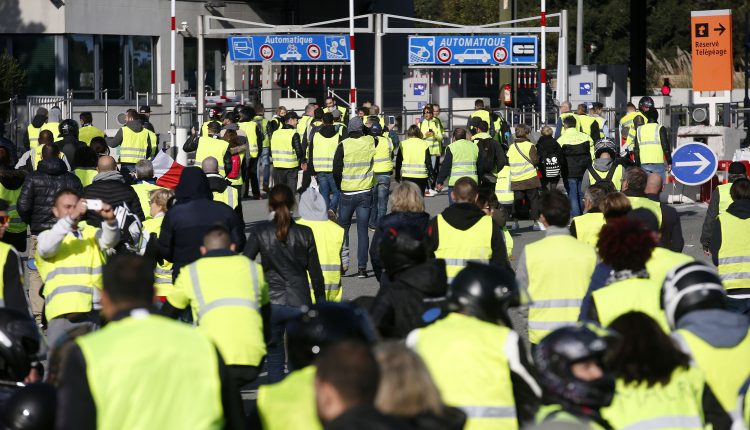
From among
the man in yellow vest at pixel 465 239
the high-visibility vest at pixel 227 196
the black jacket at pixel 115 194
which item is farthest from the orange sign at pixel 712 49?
the man in yellow vest at pixel 465 239

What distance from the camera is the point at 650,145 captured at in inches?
740

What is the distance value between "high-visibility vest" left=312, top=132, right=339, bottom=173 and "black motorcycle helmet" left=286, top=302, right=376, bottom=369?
1251 centimetres

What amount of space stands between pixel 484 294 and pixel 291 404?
101cm

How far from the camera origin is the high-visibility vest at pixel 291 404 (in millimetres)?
5078

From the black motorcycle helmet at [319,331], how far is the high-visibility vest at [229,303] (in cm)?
189

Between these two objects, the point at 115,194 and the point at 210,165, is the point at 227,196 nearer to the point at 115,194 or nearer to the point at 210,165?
the point at 210,165

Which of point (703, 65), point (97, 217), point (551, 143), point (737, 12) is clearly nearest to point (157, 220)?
point (97, 217)

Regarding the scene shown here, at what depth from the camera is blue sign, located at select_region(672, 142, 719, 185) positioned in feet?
60.1

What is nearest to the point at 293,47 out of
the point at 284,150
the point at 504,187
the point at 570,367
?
the point at 284,150

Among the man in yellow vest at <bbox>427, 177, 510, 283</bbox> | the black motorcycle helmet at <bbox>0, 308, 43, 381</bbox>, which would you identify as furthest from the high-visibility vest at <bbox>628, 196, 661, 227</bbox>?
the black motorcycle helmet at <bbox>0, 308, 43, 381</bbox>

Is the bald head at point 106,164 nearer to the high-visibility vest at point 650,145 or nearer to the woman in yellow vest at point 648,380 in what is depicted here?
the woman in yellow vest at point 648,380

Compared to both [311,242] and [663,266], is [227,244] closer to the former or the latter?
[311,242]

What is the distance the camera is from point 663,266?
759cm

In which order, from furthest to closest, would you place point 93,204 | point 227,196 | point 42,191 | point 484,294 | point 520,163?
point 520,163 → point 227,196 → point 42,191 → point 93,204 → point 484,294
